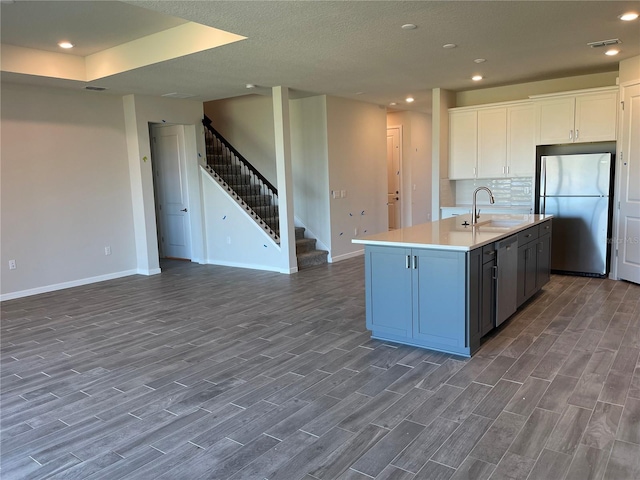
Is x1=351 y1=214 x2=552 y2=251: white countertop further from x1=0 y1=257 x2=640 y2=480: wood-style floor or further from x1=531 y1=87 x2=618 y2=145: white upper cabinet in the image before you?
x1=531 y1=87 x2=618 y2=145: white upper cabinet

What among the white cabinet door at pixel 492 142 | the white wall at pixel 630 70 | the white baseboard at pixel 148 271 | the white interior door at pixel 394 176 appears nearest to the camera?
the white wall at pixel 630 70

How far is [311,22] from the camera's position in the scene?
3.77 meters

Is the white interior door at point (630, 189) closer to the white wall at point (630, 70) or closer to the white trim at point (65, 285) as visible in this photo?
→ the white wall at point (630, 70)

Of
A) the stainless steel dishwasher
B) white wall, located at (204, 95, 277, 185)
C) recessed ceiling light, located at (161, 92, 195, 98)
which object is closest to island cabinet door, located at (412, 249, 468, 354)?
the stainless steel dishwasher

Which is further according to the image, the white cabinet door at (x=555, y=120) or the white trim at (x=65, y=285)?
the white cabinet door at (x=555, y=120)

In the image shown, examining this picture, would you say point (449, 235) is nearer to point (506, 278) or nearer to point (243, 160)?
point (506, 278)

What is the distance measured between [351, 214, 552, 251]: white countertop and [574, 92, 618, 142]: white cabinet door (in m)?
1.85

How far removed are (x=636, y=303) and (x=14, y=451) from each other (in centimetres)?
550

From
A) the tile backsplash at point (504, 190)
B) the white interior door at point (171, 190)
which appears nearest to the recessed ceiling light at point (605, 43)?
the tile backsplash at point (504, 190)

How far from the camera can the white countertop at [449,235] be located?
3.57 metres

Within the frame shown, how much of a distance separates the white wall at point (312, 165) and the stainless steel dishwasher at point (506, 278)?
3742mm

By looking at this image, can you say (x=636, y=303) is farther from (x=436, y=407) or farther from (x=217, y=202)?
(x=217, y=202)

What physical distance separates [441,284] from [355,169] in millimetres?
4783

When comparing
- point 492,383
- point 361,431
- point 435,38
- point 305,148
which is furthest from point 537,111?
point 361,431
